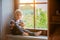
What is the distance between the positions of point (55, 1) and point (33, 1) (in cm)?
41

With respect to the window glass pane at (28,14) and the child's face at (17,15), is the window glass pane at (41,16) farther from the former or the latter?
the child's face at (17,15)

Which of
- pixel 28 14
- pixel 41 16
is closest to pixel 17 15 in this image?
pixel 28 14

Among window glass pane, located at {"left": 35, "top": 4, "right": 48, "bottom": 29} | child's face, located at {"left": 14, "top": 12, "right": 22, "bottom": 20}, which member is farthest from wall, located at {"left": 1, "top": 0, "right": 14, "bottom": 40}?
window glass pane, located at {"left": 35, "top": 4, "right": 48, "bottom": 29}

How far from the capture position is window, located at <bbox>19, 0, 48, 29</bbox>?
5.90ft

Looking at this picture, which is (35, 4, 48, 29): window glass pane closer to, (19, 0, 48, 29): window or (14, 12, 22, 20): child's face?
(19, 0, 48, 29): window

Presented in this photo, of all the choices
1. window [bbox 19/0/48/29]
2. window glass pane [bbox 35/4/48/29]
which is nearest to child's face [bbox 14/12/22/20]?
window [bbox 19/0/48/29]

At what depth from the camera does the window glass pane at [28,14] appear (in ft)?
6.03

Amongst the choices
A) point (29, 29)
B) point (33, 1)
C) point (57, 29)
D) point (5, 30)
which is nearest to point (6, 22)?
point (5, 30)

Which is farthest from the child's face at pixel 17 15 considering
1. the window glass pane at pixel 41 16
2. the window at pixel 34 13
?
the window glass pane at pixel 41 16

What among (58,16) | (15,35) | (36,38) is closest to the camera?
(58,16)

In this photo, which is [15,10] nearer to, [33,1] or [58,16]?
[33,1]

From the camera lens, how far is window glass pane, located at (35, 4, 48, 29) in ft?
5.90

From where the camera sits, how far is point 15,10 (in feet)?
6.20

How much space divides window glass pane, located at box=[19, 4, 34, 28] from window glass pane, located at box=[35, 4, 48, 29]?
0.21 ft
